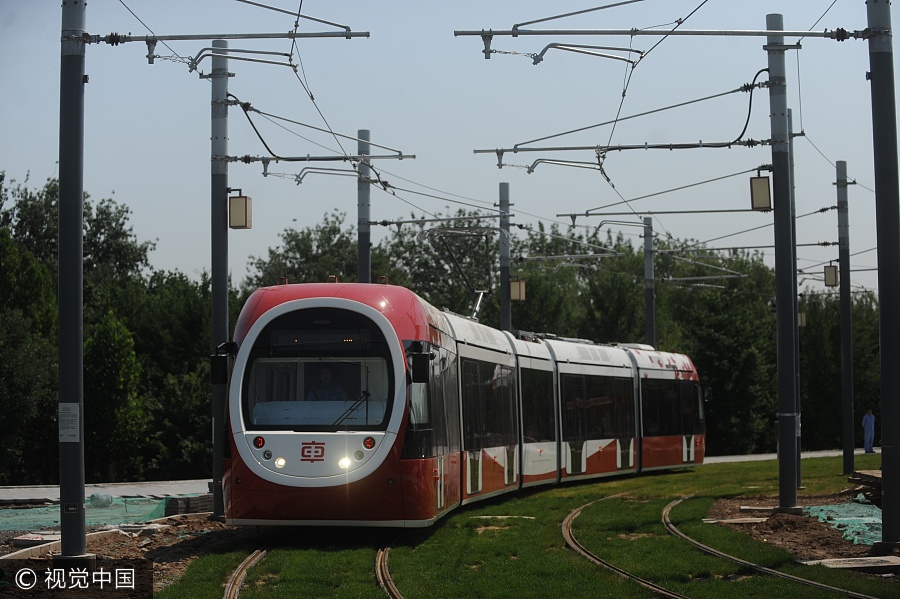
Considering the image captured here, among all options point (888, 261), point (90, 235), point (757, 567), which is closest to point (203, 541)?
point (757, 567)

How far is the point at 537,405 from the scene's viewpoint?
2384 centimetres

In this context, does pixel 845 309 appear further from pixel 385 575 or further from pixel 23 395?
pixel 23 395

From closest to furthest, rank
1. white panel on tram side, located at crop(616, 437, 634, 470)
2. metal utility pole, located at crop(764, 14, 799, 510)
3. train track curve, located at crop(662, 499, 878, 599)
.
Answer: train track curve, located at crop(662, 499, 878, 599) < metal utility pole, located at crop(764, 14, 799, 510) < white panel on tram side, located at crop(616, 437, 634, 470)

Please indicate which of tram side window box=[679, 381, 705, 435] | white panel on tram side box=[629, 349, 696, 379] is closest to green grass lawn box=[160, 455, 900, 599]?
white panel on tram side box=[629, 349, 696, 379]

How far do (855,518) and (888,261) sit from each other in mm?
5231

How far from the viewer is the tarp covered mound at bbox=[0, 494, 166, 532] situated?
18.4 meters

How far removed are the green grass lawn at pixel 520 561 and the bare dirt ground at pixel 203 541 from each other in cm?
38

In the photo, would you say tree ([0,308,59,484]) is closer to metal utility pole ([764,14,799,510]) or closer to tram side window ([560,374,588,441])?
tram side window ([560,374,588,441])

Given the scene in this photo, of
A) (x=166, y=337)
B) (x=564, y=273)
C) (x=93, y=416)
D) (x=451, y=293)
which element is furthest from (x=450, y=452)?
(x=564, y=273)

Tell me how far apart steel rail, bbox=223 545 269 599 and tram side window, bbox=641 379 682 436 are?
1692cm

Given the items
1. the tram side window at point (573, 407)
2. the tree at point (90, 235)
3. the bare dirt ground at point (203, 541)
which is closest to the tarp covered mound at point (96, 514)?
the bare dirt ground at point (203, 541)

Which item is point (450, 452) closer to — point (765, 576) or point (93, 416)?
point (765, 576)

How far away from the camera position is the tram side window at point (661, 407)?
30188mm

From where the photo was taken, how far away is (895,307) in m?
14.3
